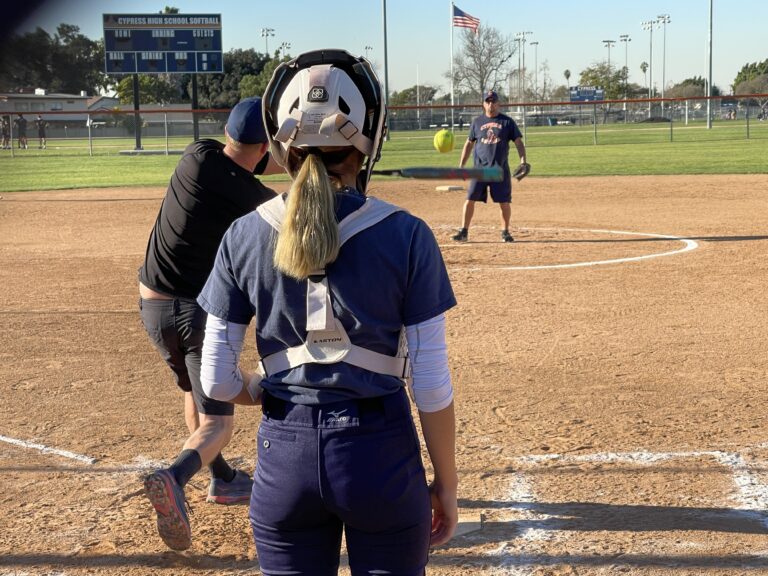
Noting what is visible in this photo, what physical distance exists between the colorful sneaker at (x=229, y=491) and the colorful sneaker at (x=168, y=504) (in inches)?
81.3

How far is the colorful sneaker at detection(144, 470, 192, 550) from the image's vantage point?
2.43 m

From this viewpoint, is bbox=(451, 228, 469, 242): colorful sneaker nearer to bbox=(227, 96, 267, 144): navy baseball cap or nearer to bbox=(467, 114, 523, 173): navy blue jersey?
bbox=(467, 114, 523, 173): navy blue jersey

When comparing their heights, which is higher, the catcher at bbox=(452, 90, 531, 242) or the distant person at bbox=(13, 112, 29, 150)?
the distant person at bbox=(13, 112, 29, 150)

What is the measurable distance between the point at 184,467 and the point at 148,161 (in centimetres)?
3191

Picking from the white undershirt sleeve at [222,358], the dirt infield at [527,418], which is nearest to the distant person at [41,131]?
the dirt infield at [527,418]

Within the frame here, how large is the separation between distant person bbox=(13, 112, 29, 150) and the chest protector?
31.3 metres

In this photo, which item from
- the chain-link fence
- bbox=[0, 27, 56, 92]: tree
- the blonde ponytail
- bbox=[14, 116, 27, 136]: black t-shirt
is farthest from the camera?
the chain-link fence

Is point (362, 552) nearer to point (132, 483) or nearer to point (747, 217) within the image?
point (132, 483)

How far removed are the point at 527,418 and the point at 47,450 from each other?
2774mm

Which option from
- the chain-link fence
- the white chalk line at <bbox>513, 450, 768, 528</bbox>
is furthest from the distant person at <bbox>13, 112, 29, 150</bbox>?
the white chalk line at <bbox>513, 450, 768, 528</bbox>

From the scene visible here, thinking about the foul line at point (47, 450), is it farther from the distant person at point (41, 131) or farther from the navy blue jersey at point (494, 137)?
the distant person at point (41, 131)

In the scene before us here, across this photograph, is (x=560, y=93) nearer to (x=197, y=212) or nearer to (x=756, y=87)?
(x=756, y=87)

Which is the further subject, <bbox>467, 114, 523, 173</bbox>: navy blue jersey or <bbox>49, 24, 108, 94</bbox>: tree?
<bbox>467, 114, 523, 173</bbox>: navy blue jersey

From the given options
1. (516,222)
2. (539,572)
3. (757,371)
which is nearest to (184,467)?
(539,572)
